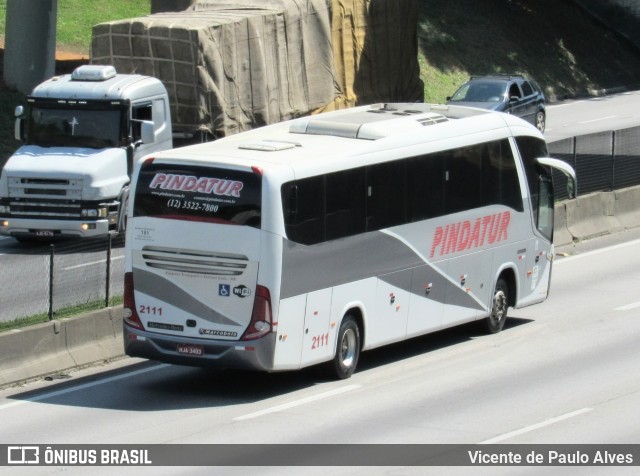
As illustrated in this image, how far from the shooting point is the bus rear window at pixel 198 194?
1486 centimetres

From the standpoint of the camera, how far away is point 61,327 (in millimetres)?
16469

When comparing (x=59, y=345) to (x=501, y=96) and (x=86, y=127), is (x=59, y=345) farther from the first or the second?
(x=501, y=96)

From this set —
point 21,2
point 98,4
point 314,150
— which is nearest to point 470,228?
point 314,150

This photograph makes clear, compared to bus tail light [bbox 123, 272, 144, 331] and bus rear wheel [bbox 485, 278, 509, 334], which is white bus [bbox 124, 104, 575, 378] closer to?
bus tail light [bbox 123, 272, 144, 331]

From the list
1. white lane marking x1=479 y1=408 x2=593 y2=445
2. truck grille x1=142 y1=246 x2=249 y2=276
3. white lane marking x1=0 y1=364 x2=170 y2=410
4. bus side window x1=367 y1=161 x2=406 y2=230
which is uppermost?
bus side window x1=367 y1=161 x2=406 y2=230

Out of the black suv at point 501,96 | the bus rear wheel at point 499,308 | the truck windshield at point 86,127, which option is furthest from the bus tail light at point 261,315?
the black suv at point 501,96

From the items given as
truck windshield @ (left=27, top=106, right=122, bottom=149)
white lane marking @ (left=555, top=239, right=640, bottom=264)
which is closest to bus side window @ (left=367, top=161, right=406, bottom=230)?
white lane marking @ (left=555, top=239, right=640, bottom=264)

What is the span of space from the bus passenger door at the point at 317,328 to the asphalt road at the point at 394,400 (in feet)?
1.41

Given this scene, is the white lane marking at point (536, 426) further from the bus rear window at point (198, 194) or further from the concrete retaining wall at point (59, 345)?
the concrete retaining wall at point (59, 345)

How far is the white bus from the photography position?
14.9 metres

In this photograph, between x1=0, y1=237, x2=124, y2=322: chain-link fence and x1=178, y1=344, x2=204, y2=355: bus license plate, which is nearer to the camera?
x1=178, y1=344, x2=204, y2=355: bus license plate

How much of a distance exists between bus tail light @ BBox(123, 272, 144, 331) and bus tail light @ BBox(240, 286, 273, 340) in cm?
149

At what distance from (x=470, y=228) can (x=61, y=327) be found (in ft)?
18.2

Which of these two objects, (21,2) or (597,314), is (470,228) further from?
(21,2)
